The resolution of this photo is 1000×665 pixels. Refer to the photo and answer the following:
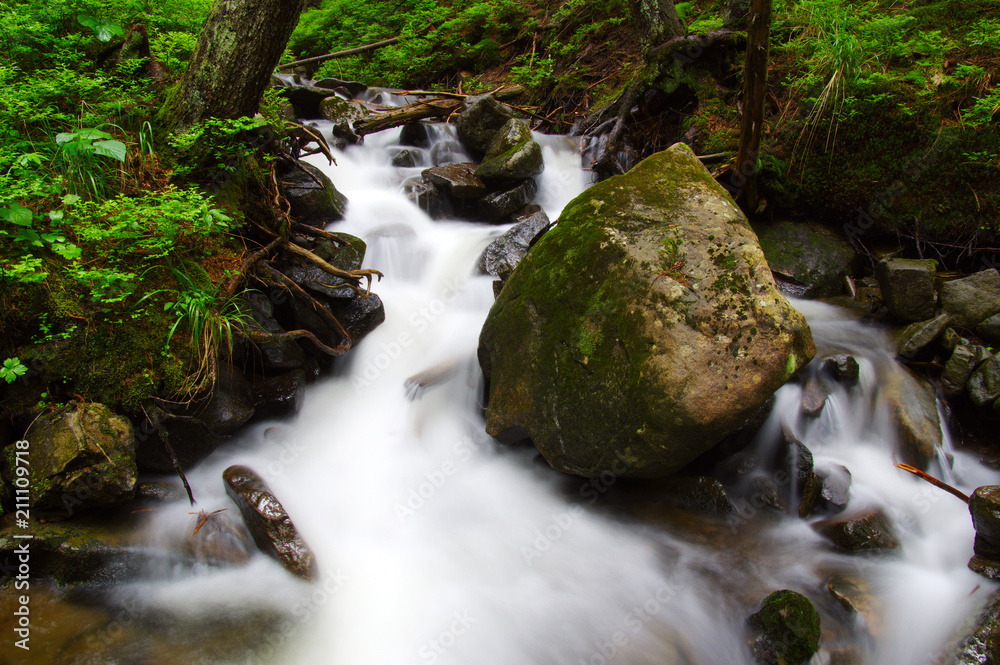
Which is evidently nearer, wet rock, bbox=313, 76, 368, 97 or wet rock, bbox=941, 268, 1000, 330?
wet rock, bbox=941, 268, 1000, 330

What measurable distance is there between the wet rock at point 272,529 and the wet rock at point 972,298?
5525mm

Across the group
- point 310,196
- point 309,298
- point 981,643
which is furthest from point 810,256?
point 310,196

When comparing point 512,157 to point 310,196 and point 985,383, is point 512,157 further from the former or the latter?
point 985,383

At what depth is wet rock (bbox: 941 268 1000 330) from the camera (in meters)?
4.18

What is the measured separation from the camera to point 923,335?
13.7ft

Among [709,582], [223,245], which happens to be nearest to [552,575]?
[709,582]

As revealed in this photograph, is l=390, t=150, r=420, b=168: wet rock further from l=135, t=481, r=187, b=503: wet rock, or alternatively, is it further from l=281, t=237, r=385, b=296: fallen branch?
l=135, t=481, r=187, b=503: wet rock

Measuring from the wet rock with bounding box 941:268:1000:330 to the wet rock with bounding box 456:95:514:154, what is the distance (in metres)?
5.68

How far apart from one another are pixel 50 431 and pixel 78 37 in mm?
3851

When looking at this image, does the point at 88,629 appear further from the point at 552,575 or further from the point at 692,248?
the point at 692,248

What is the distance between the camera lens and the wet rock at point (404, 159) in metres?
7.33

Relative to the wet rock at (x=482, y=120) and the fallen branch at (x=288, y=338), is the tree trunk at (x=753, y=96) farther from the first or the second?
the fallen branch at (x=288, y=338)

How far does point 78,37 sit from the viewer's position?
4582 millimetres

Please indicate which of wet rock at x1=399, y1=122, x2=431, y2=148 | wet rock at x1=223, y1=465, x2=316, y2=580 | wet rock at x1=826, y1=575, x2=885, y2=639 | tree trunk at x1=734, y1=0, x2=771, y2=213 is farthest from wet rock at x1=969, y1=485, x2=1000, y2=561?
wet rock at x1=399, y1=122, x2=431, y2=148
